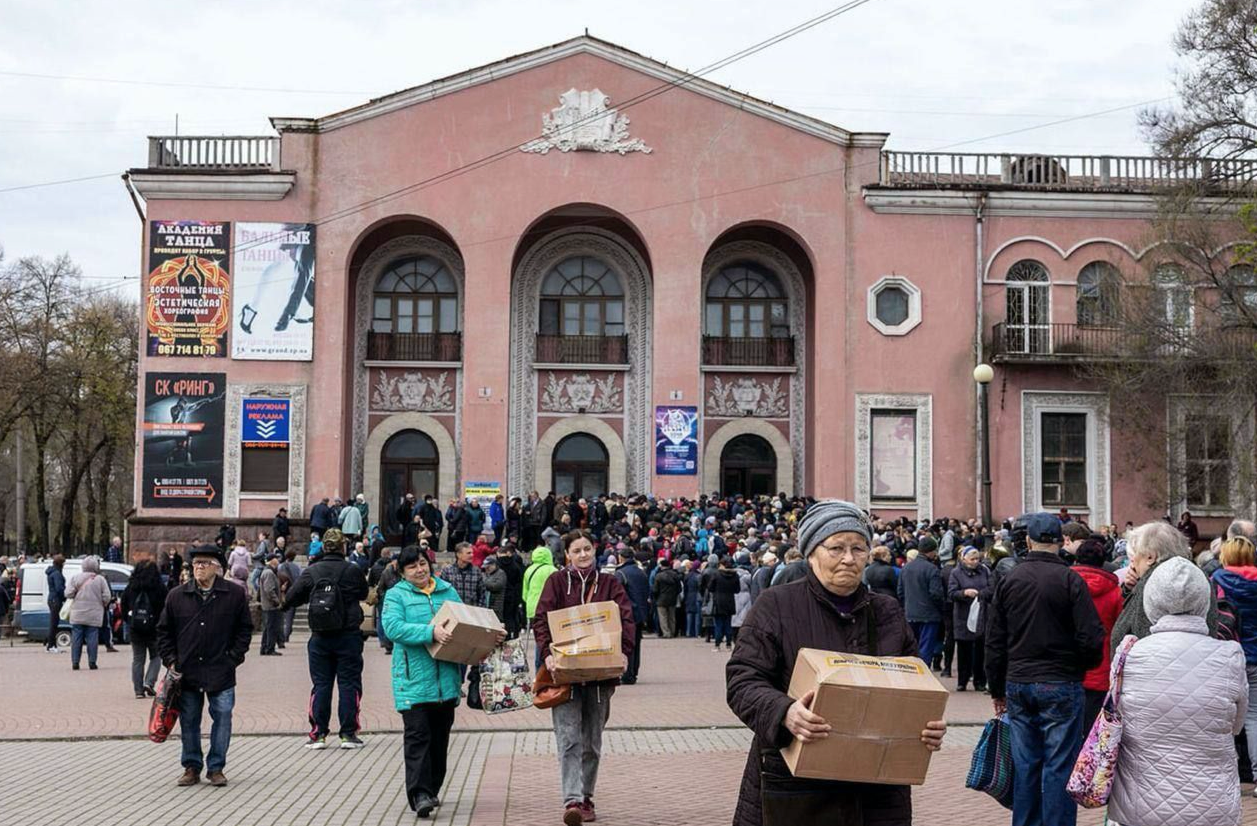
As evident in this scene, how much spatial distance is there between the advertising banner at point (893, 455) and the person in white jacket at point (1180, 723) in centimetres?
3064

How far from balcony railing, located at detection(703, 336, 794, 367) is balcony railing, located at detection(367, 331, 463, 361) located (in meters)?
6.71

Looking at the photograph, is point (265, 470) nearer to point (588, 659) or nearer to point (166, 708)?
point (166, 708)

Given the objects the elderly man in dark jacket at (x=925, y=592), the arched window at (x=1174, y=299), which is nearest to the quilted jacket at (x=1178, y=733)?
the elderly man in dark jacket at (x=925, y=592)

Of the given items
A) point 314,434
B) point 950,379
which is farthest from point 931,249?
point 314,434

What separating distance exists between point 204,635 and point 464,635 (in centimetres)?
252

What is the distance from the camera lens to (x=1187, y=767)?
6.10m

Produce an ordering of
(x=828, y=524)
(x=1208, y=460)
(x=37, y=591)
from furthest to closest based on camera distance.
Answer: (x=1208, y=460) → (x=37, y=591) → (x=828, y=524)

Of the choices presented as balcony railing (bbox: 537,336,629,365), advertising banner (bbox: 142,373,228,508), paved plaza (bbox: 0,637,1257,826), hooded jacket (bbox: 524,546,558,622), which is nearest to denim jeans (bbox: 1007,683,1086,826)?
paved plaza (bbox: 0,637,1257,826)

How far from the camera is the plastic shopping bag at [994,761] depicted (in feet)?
25.1

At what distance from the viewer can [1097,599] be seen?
8.85 meters

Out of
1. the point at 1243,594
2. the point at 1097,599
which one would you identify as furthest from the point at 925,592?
the point at 1097,599

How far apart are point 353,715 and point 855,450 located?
82.8 ft

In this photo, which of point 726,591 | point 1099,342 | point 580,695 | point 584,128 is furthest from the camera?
point 584,128

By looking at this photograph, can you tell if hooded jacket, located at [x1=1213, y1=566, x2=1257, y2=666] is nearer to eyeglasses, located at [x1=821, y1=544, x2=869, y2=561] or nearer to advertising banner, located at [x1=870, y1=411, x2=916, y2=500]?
eyeglasses, located at [x1=821, y1=544, x2=869, y2=561]
